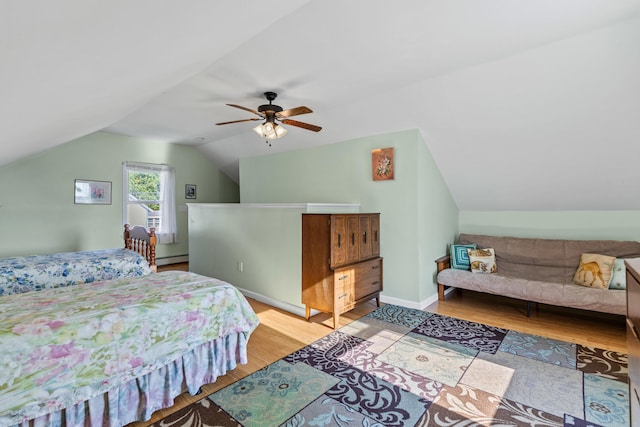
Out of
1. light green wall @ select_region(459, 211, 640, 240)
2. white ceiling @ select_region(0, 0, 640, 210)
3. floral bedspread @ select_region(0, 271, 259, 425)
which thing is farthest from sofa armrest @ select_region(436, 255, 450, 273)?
floral bedspread @ select_region(0, 271, 259, 425)

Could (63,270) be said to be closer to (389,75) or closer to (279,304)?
(279,304)

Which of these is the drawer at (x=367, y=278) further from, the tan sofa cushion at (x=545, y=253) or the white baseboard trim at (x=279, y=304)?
the tan sofa cushion at (x=545, y=253)

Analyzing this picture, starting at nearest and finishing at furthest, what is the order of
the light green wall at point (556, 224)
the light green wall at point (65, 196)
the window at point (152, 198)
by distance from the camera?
1. the light green wall at point (556, 224)
2. the light green wall at point (65, 196)
3. the window at point (152, 198)

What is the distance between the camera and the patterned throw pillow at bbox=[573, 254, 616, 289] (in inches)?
131

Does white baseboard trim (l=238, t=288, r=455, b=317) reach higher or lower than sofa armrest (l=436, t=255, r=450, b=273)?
lower

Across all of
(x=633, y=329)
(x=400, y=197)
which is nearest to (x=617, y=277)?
(x=400, y=197)

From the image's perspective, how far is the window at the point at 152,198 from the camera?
5.88 metres

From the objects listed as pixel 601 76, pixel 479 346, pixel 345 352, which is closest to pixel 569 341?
pixel 479 346

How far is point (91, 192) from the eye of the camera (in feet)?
17.6

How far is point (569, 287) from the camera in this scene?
330cm

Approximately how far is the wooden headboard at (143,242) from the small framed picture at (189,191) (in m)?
2.13

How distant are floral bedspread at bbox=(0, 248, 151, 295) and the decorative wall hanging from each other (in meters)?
3.04

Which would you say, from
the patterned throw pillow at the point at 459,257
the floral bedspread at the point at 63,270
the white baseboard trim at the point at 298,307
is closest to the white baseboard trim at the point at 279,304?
the white baseboard trim at the point at 298,307

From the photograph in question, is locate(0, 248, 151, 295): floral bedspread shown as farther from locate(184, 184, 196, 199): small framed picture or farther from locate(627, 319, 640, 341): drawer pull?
locate(627, 319, 640, 341): drawer pull
